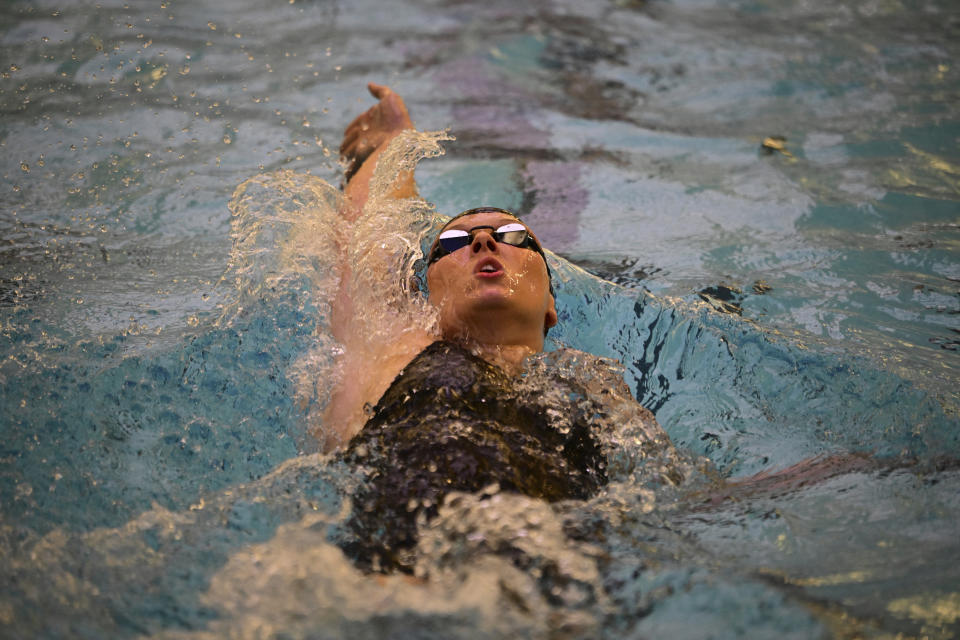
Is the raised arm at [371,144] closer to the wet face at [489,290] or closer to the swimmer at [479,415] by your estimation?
the swimmer at [479,415]

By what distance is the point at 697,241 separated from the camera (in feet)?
12.6

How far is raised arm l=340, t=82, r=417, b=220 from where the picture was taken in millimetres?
2973

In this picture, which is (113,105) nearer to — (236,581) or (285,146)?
(285,146)

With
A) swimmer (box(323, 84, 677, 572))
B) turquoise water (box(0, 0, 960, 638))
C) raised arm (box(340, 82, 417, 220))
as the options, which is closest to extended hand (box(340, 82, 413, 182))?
raised arm (box(340, 82, 417, 220))

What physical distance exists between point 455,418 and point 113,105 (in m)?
3.79

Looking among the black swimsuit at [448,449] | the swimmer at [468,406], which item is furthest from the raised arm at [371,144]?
the black swimsuit at [448,449]

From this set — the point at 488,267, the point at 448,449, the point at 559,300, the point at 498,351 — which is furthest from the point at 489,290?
the point at 559,300

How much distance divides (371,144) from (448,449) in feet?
5.57

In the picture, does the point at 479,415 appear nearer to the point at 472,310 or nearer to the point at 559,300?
the point at 472,310

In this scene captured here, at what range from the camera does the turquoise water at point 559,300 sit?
1.53 m

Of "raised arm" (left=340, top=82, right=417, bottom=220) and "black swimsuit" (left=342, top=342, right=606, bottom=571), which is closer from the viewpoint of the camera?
"black swimsuit" (left=342, top=342, right=606, bottom=571)

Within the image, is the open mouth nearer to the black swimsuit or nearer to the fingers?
the black swimsuit

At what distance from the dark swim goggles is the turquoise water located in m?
0.56

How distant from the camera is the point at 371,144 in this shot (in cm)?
316
